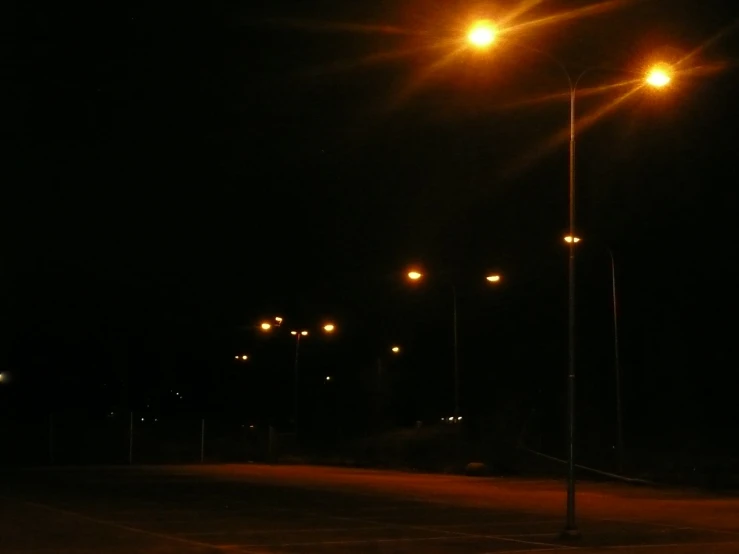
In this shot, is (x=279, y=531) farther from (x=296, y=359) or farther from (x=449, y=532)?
(x=296, y=359)

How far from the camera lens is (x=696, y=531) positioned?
22125 mm

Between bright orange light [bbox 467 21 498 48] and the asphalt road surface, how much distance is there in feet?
26.2

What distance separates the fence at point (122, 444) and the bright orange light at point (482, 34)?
41.1 metres

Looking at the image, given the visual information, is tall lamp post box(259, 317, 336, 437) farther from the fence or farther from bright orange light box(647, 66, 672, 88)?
bright orange light box(647, 66, 672, 88)

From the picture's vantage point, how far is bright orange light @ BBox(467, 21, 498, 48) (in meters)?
17.5

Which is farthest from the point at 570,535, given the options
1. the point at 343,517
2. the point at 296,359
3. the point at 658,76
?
the point at 296,359

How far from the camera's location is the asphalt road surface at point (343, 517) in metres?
19.1

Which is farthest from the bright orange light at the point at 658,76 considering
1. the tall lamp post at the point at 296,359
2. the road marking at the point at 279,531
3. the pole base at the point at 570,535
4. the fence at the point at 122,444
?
the tall lamp post at the point at 296,359

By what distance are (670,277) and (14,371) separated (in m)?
39.3

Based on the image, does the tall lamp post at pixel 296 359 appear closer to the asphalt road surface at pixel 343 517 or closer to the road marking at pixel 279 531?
the asphalt road surface at pixel 343 517

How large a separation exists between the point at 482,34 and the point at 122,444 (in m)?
43.6

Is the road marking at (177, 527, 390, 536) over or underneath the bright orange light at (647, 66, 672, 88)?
underneath

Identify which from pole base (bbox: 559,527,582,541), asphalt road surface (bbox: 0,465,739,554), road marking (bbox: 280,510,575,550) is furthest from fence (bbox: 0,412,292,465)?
pole base (bbox: 559,527,582,541)

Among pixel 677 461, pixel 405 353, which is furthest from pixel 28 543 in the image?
pixel 405 353
